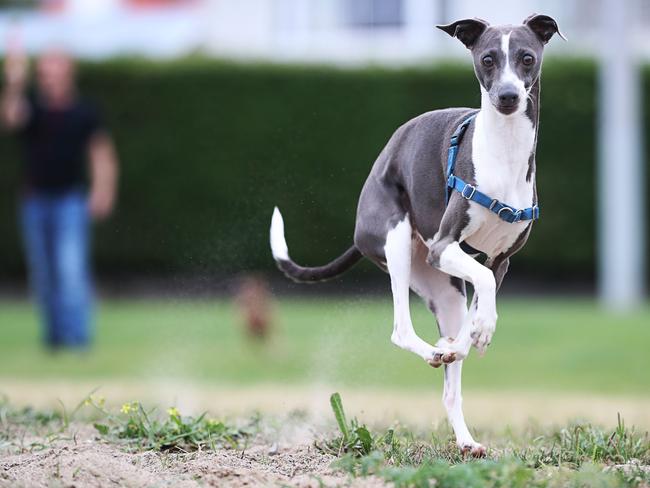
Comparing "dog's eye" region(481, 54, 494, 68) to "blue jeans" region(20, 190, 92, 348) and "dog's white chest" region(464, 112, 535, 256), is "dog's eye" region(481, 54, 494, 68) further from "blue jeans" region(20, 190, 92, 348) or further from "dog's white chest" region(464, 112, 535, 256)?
"blue jeans" region(20, 190, 92, 348)

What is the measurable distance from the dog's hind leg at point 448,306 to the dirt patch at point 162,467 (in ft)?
1.91

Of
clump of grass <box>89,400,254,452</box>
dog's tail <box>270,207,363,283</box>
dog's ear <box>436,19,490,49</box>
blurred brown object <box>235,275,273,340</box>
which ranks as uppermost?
dog's ear <box>436,19,490,49</box>

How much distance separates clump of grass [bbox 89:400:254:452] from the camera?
5617 millimetres

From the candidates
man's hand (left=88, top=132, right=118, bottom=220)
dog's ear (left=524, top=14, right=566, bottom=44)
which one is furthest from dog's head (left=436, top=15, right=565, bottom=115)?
man's hand (left=88, top=132, right=118, bottom=220)

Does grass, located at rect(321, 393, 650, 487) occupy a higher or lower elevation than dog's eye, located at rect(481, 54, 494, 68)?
lower

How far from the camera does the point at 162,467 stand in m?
5.15

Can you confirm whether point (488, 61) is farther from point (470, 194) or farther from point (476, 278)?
point (476, 278)

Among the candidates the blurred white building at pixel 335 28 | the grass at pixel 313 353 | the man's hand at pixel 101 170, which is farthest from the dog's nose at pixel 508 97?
the blurred white building at pixel 335 28

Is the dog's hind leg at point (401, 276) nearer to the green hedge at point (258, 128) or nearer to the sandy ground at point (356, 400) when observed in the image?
the sandy ground at point (356, 400)

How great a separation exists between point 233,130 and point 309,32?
4602 millimetres

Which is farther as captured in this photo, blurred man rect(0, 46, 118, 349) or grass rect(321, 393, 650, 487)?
blurred man rect(0, 46, 118, 349)

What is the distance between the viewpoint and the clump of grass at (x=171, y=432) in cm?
562

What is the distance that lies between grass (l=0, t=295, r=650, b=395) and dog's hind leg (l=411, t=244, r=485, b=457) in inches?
83.5

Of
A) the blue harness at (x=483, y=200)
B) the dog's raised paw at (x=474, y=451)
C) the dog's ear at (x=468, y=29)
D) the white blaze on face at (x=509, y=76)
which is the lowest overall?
the dog's raised paw at (x=474, y=451)
